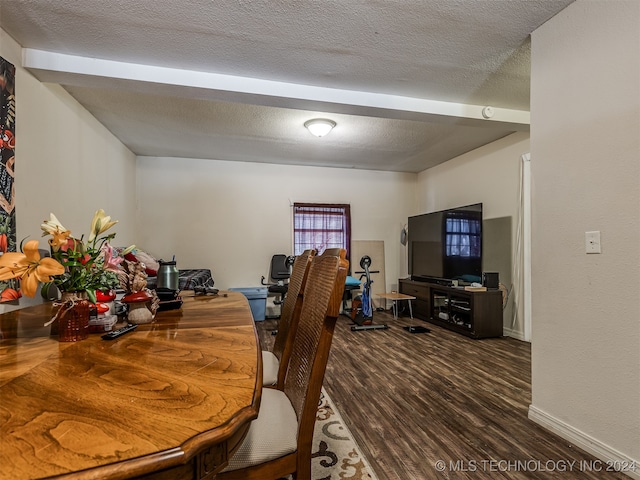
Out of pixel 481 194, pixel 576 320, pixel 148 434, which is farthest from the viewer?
pixel 481 194

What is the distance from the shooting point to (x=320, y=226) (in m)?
5.43

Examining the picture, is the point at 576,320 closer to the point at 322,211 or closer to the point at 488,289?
the point at 488,289

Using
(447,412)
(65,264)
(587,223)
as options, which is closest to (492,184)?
(587,223)

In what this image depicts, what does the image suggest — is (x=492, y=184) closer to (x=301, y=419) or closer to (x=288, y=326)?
(x=288, y=326)

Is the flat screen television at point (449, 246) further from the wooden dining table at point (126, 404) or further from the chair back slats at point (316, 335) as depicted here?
the wooden dining table at point (126, 404)

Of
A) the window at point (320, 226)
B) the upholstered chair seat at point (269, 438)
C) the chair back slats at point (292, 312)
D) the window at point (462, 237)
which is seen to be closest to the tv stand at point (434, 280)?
the window at point (462, 237)

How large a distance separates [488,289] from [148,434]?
412cm

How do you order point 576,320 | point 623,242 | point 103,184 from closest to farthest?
point 623,242, point 576,320, point 103,184

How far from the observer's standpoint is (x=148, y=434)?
0.53 meters

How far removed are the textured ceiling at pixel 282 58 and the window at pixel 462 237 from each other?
4.30 ft

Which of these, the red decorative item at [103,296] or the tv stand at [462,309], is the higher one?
the red decorative item at [103,296]

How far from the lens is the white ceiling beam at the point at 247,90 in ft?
7.39

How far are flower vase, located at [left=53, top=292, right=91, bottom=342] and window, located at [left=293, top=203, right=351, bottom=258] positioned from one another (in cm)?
424

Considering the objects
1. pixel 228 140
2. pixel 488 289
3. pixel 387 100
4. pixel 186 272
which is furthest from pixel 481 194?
pixel 186 272
